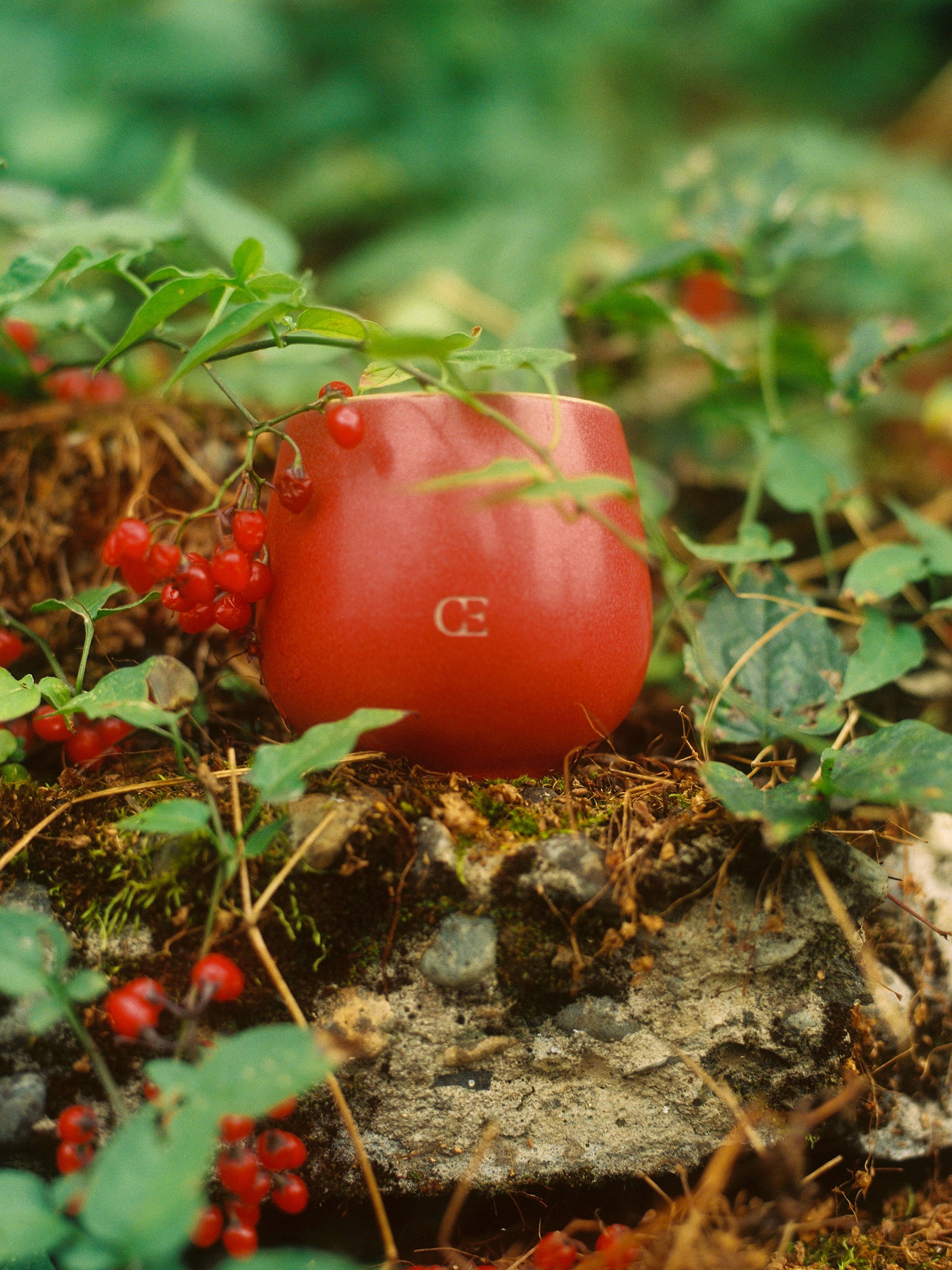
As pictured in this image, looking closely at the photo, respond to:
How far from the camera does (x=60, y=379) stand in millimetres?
1182

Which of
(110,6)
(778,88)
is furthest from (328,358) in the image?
(778,88)

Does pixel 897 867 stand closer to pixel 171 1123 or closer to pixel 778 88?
pixel 171 1123

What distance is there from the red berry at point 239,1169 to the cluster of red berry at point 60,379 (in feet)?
2.84

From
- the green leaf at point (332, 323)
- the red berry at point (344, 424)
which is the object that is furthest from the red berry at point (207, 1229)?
the green leaf at point (332, 323)

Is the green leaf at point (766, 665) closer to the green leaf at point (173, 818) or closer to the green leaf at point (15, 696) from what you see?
the green leaf at point (173, 818)

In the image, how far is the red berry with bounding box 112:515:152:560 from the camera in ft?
2.43

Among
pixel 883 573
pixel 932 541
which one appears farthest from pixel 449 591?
pixel 932 541

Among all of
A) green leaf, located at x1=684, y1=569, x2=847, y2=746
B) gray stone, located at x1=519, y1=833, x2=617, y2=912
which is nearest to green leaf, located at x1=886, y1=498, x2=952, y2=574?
green leaf, located at x1=684, y1=569, x2=847, y2=746

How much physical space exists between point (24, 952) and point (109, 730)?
29cm

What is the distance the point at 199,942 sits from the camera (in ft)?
2.27

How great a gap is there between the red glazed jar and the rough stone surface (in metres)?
0.13

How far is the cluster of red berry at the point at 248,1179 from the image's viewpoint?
581 mm

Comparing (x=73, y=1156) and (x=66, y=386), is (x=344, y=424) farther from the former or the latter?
(x=66, y=386)

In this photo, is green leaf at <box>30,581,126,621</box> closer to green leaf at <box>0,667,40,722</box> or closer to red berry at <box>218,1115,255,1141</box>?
green leaf at <box>0,667,40,722</box>
